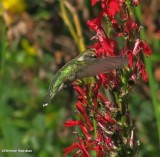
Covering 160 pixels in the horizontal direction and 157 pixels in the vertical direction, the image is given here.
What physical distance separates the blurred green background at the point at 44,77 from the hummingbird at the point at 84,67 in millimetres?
1437

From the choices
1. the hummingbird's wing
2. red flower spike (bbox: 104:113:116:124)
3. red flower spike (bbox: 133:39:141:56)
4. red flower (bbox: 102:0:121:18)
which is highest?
red flower (bbox: 102:0:121:18)

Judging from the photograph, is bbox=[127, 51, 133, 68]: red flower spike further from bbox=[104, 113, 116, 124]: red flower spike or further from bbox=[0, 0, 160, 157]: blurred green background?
bbox=[0, 0, 160, 157]: blurred green background

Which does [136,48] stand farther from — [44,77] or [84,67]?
[44,77]

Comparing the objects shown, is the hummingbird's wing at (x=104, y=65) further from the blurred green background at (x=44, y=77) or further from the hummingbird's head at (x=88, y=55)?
the blurred green background at (x=44, y=77)

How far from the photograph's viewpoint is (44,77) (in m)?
3.94

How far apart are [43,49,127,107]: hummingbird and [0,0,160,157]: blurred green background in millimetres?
1437

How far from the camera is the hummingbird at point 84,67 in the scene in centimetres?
151

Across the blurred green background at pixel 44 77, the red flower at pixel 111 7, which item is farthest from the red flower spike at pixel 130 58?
the blurred green background at pixel 44 77

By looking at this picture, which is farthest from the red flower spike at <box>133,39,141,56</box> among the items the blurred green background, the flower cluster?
the blurred green background

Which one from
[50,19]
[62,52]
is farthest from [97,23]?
[50,19]

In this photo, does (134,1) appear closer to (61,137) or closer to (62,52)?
(61,137)

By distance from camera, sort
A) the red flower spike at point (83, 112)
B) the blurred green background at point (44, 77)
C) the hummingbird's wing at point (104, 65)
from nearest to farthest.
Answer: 1. the hummingbird's wing at point (104, 65)
2. the red flower spike at point (83, 112)
3. the blurred green background at point (44, 77)

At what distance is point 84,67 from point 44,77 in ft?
7.72

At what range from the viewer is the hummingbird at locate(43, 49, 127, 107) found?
1.51 meters
